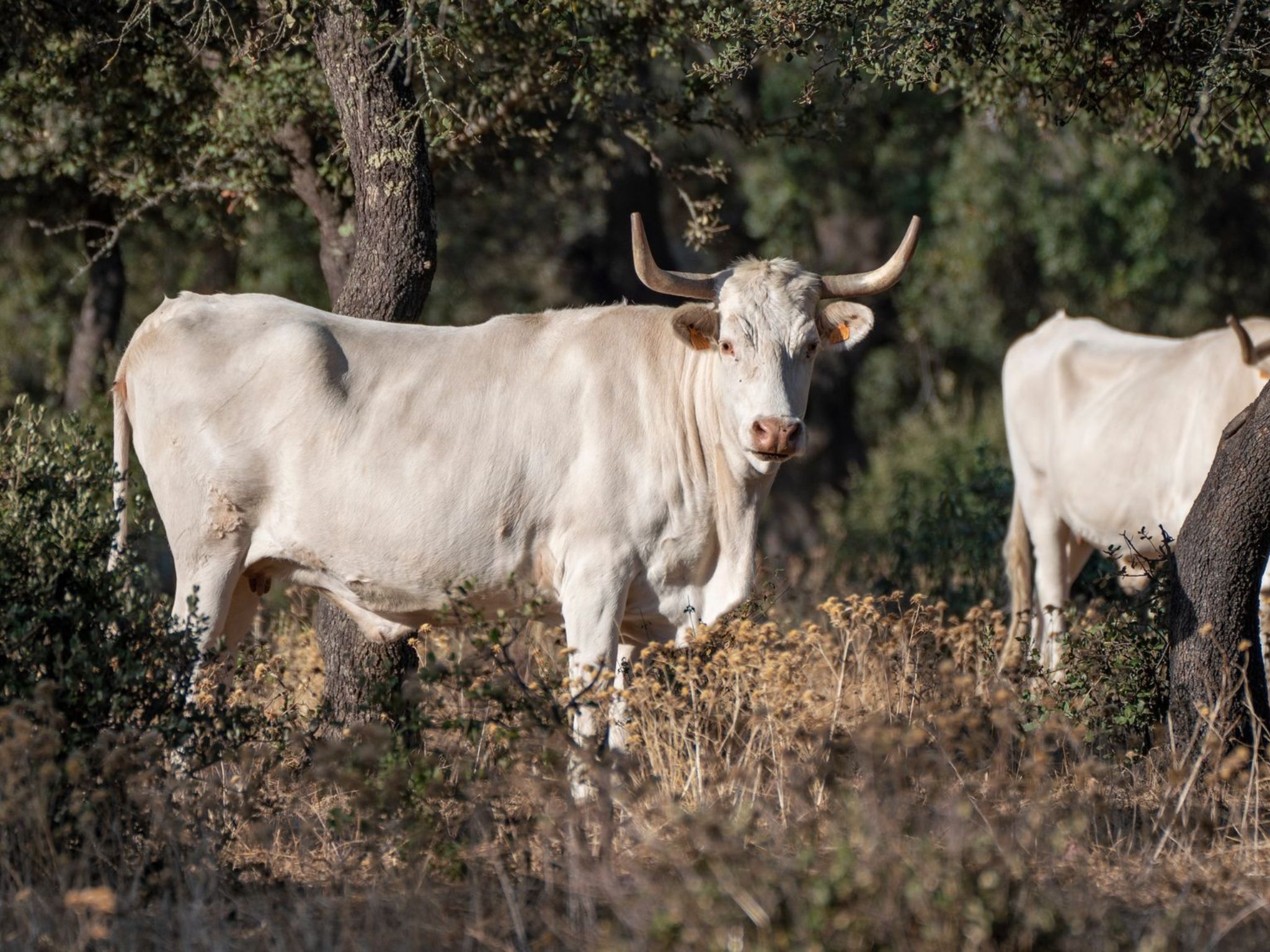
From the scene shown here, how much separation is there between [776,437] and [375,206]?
2.35 metres

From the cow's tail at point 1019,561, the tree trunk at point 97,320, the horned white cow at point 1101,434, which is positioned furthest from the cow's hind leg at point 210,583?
the tree trunk at point 97,320

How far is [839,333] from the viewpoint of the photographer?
6.73 meters

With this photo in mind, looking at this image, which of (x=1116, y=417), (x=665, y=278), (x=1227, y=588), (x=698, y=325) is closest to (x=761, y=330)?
(x=698, y=325)

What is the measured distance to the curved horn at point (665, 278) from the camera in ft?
20.4

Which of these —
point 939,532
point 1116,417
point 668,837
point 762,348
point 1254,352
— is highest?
point 1254,352

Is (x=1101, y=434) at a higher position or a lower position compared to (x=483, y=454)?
higher

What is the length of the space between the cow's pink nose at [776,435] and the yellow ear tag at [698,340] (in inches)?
22.7

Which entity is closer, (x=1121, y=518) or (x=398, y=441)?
(x=398, y=441)

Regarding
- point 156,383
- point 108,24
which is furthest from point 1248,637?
point 108,24

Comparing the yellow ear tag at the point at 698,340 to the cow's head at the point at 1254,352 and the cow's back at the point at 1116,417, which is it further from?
the cow's back at the point at 1116,417

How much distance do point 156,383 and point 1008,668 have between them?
4.04 m

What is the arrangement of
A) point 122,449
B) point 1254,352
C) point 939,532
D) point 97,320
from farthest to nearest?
point 97,320 → point 939,532 → point 1254,352 → point 122,449

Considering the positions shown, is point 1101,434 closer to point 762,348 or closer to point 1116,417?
point 1116,417

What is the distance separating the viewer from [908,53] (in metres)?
6.24
